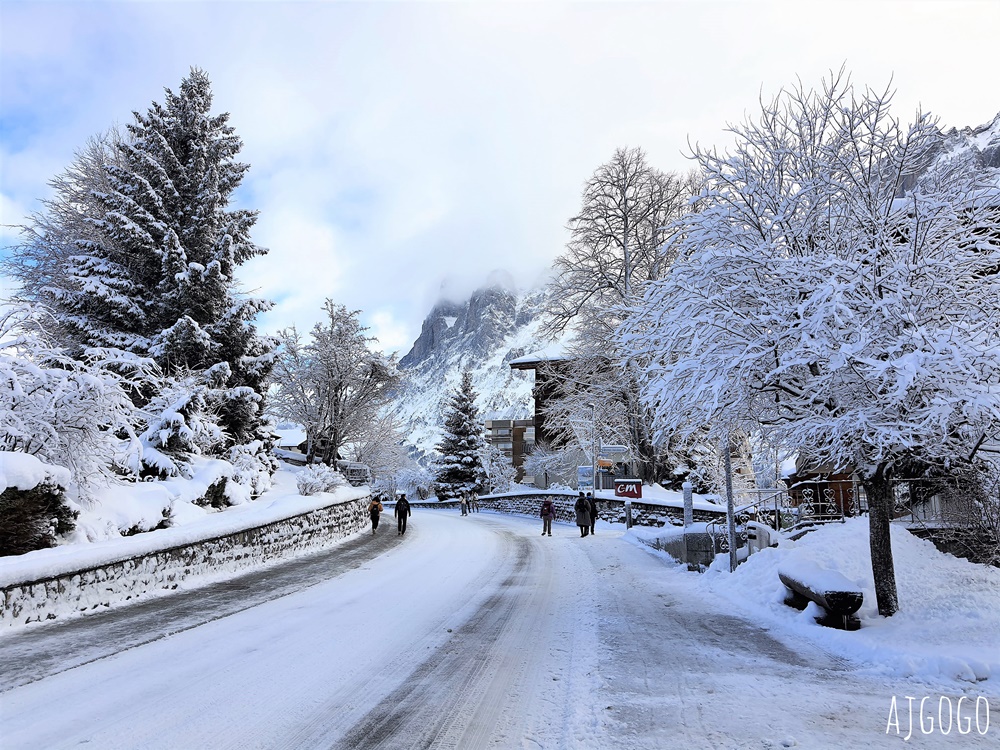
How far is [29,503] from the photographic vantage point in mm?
8156

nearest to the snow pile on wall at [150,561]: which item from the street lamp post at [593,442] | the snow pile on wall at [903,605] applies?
the snow pile on wall at [903,605]

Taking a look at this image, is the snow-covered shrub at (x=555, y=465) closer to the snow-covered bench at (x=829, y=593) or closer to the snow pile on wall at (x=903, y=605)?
the snow pile on wall at (x=903, y=605)

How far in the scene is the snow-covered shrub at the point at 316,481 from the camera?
56.9 feet

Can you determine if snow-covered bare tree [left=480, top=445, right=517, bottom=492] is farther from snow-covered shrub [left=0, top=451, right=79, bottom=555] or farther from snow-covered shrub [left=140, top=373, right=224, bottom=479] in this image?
snow-covered shrub [left=0, top=451, right=79, bottom=555]

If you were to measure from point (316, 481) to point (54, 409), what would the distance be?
29.7 ft

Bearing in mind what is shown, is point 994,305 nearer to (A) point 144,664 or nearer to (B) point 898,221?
(B) point 898,221

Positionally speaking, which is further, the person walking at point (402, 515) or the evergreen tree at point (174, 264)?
the person walking at point (402, 515)

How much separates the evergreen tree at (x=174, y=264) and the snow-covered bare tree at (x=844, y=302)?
46.3ft

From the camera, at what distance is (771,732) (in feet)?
13.0

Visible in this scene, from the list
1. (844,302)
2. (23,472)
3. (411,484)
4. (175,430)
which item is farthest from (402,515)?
(411,484)

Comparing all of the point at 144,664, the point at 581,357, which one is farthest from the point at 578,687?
the point at 581,357

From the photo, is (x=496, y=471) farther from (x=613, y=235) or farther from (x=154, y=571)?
(x=154, y=571)

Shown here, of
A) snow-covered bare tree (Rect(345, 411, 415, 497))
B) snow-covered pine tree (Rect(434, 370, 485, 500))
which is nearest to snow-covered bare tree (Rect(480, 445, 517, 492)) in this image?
snow-covered pine tree (Rect(434, 370, 485, 500))

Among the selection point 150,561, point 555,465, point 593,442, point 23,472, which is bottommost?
point 555,465
